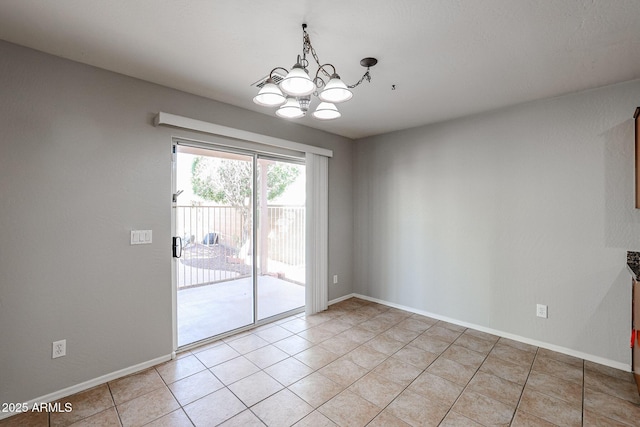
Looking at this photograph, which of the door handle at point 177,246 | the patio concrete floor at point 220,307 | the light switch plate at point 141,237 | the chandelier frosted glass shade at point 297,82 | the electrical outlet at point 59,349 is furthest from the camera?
the patio concrete floor at point 220,307

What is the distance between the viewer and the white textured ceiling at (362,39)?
5.32 feet

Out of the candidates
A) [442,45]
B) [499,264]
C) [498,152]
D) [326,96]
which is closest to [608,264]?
[499,264]

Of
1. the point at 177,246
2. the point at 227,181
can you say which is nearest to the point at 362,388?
the point at 177,246

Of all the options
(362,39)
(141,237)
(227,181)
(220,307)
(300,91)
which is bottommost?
(220,307)

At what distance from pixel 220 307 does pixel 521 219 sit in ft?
11.7

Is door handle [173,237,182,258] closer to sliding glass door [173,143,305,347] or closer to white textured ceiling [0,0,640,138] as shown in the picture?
sliding glass door [173,143,305,347]

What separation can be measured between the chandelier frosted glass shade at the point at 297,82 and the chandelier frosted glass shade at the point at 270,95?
0.37 ft

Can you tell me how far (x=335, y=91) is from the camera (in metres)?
1.62

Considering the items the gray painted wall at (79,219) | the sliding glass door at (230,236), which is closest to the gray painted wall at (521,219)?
the sliding glass door at (230,236)

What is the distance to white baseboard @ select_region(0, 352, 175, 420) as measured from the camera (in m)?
2.04

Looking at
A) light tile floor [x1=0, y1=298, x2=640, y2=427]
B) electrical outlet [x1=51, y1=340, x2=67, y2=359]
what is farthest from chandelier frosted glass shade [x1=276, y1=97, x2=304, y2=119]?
electrical outlet [x1=51, y1=340, x2=67, y2=359]

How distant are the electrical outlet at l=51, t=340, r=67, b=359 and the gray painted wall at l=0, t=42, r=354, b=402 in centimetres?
3

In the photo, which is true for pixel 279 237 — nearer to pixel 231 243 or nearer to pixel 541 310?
pixel 231 243

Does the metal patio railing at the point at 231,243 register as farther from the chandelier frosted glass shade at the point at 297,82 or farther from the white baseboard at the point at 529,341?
the chandelier frosted glass shade at the point at 297,82
